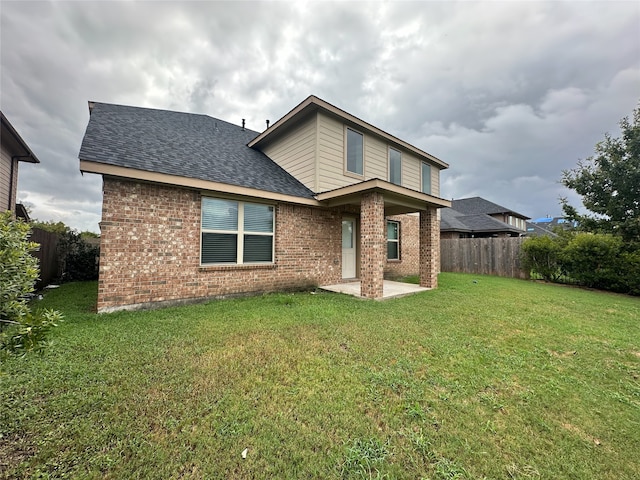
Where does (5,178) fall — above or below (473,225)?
above

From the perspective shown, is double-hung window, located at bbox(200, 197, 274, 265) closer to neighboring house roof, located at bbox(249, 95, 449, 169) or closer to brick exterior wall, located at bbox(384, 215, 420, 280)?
neighboring house roof, located at bbox(249, 95, 449, 169)

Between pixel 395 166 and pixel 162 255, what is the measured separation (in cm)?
842

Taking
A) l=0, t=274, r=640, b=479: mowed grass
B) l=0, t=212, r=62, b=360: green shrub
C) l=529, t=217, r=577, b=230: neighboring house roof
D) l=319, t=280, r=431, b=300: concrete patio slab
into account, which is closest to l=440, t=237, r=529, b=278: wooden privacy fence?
l=529, t=217, r=577, b=230: neighboring house roof

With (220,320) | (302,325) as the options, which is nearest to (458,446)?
(302,325)

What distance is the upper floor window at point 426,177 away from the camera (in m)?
11.3

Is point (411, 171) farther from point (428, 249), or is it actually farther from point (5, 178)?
point (5, 178)

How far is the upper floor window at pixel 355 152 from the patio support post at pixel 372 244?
93.9 inches

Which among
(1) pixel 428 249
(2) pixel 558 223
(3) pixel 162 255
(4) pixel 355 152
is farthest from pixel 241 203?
(2) pixel 558 223

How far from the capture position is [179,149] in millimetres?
6922

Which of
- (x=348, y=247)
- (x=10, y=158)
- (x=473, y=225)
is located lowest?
(x=348, y=247)

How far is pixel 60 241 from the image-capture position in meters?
9.12

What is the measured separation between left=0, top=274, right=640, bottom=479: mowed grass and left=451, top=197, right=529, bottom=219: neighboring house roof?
23560 millimetres

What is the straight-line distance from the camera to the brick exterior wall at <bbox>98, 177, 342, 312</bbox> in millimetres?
4969

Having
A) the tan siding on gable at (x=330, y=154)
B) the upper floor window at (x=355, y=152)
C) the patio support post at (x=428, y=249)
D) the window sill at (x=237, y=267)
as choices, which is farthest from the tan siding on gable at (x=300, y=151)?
the patio support post at (x=428, y=249)
